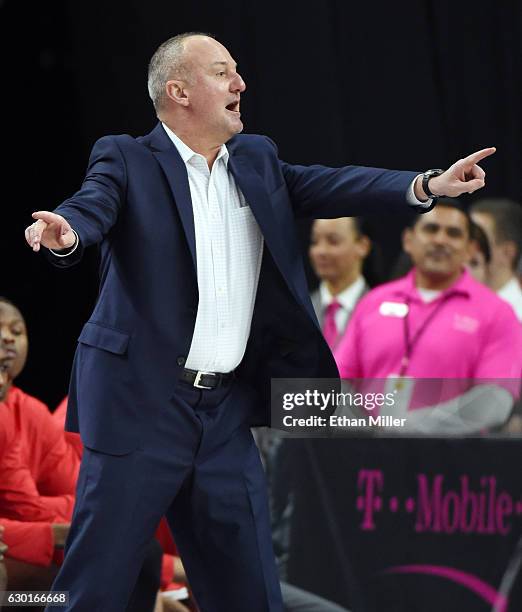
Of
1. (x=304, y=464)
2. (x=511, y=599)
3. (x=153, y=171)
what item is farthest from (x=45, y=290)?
(x=153, y=171)

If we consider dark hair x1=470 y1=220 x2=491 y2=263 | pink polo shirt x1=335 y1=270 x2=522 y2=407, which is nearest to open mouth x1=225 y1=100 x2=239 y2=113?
pink polo shirt x1=335 y1=270 x2=522 y2=407

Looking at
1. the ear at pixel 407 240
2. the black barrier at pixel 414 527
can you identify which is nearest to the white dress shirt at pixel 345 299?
the ear at pixel 407 240

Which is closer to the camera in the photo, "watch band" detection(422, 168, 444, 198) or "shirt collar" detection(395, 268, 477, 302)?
"watch band" detection(422, 168, 444, 198)

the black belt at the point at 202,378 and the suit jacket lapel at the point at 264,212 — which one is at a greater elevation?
the suit jacket lapel at the point at 264,212

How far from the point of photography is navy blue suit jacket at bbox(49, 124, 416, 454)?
96.6 inches

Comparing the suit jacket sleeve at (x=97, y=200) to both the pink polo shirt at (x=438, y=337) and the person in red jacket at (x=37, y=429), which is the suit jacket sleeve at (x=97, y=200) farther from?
→ the pink polo shirt at (x=438, y=337)

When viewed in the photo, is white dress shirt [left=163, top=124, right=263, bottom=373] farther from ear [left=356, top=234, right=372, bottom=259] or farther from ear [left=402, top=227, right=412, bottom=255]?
ear [left=356, top=234, right=372, bottom=259]

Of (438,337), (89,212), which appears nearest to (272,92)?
(438,337)

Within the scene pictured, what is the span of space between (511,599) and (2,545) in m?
1.60

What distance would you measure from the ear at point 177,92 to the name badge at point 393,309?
2.22 m

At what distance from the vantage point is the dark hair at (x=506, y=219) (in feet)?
16.9

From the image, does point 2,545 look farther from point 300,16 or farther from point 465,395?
point 300,16

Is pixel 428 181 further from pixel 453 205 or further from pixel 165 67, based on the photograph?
pixel 453 205

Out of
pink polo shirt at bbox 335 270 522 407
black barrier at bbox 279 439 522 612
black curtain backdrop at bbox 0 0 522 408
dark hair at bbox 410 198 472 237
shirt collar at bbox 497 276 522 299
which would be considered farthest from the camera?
black curtain backdrop at bbox 0 0 522 408
